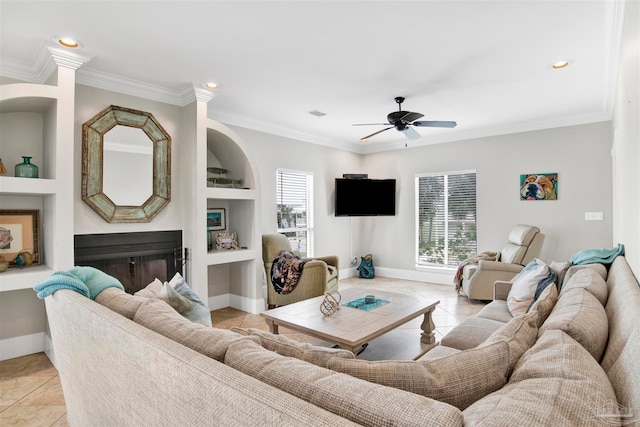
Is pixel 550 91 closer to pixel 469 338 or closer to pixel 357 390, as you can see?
pixel 469 338

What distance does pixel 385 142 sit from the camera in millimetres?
6609

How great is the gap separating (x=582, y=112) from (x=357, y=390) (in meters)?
5.54

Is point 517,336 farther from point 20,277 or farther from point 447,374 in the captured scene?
Result: point 20,277

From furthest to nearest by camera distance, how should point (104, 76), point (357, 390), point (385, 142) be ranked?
point (385, 142)
point (104, 76)
point (357, 390)

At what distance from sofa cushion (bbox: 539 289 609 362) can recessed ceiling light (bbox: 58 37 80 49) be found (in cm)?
367

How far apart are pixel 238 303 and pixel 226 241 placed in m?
0.88

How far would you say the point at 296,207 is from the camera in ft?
19.3

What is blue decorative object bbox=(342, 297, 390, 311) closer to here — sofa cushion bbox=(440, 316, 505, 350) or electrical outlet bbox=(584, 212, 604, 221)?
sofa cushion bbox=(440, 316, 505, 350)

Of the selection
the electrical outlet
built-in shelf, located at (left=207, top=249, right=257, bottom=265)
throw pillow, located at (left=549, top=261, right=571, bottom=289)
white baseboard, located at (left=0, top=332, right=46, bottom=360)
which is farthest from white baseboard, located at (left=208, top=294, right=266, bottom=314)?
the electrical outlet

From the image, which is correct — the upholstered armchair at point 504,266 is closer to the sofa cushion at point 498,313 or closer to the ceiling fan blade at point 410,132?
the sofa cushion at point 498,313

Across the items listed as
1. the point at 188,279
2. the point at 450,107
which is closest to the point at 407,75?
the point at 450,107

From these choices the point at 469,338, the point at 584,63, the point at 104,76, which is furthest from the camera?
the point at 104,76

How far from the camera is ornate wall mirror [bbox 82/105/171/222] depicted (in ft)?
11.1

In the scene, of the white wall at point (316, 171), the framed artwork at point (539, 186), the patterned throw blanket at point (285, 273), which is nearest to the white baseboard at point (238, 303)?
the patterned throw blanket at point (285, 273)
